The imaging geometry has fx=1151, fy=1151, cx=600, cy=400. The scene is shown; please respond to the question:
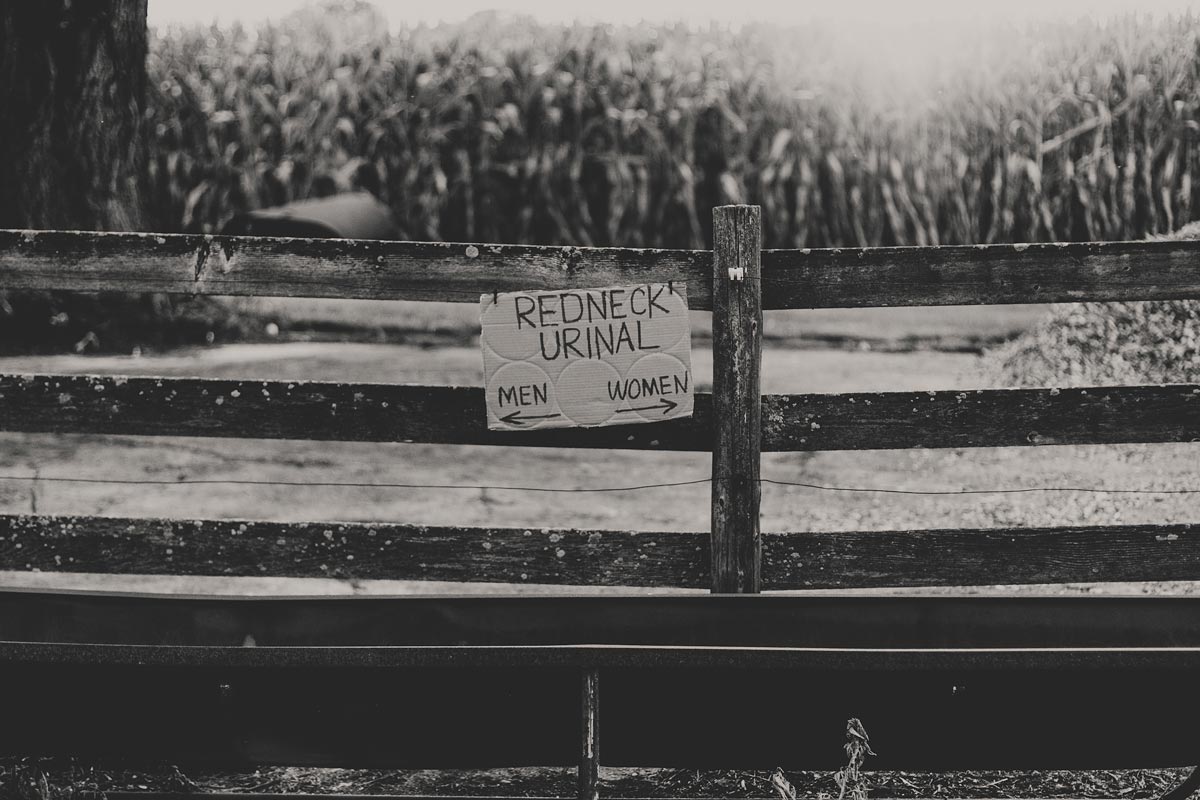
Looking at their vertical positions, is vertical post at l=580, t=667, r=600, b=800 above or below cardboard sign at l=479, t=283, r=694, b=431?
below

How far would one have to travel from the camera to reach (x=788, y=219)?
42.6ft

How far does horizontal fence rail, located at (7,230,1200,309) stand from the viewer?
3.73m

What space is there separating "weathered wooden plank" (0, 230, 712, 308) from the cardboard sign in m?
0.06

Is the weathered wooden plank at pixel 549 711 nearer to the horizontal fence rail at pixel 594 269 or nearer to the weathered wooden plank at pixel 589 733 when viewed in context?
the weathered wooden plank at pixel 589 733

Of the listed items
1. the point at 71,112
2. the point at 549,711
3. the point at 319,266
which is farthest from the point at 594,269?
the point at 71,112

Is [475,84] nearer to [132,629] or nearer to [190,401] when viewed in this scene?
[190,401]

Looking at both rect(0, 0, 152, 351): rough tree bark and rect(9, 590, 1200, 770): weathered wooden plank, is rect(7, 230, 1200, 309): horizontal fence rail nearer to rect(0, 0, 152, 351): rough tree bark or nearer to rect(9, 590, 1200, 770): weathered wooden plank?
rect(9, 590, 1200, 770): weathered wooden plank

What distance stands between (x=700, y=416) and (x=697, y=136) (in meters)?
9.81

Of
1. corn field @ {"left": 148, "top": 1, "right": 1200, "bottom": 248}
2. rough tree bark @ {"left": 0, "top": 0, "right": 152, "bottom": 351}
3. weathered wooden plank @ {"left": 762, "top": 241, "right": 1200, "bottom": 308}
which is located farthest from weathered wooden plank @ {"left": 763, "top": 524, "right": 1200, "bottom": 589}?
corn field @ {"left": 148, "top": 1, "right": 1200, "bottom": 248}

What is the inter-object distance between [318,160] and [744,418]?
10.4 m

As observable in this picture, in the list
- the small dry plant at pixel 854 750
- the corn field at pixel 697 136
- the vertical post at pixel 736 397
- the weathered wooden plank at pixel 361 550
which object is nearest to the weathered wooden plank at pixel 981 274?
the vertical post at pixel 736 397

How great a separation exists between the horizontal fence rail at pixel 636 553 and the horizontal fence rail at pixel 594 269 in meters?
0.78

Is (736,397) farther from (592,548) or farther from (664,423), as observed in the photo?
(592,548)

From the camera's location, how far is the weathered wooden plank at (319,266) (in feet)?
12.3
